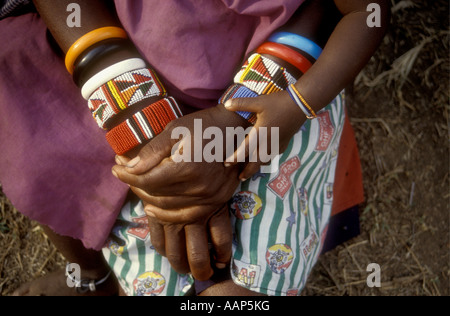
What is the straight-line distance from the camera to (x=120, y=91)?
0.84m

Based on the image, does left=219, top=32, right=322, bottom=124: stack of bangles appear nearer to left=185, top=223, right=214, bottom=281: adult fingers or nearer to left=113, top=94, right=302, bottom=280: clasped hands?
left=113, top=94, right=302, bottom=280: clasped hands

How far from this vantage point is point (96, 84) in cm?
86

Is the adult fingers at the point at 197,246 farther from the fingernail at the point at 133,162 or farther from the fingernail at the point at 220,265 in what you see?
the fingernail at the point at 133,162

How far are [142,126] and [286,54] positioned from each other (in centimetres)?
36

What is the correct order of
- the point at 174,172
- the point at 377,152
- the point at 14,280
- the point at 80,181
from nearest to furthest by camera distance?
the point at 174,172, the point at 80,181, the point at 14,280, the point at 377,152

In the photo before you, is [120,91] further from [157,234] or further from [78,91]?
[157,234]

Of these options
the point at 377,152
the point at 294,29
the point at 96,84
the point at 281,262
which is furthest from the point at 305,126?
the point at 377,152

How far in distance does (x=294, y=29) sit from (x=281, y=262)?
0.58 m

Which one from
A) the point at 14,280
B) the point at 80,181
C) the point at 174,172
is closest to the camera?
the point at 174,172

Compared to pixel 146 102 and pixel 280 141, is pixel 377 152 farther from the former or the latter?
pixel 146 102

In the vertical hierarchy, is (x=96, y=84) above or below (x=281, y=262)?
above

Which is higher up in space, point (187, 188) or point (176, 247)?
point (187, 188)

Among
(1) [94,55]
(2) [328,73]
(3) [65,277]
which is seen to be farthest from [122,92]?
(3) [65,277]

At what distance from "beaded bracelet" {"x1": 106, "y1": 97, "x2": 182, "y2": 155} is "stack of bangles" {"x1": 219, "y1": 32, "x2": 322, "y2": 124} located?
5.5 inches
